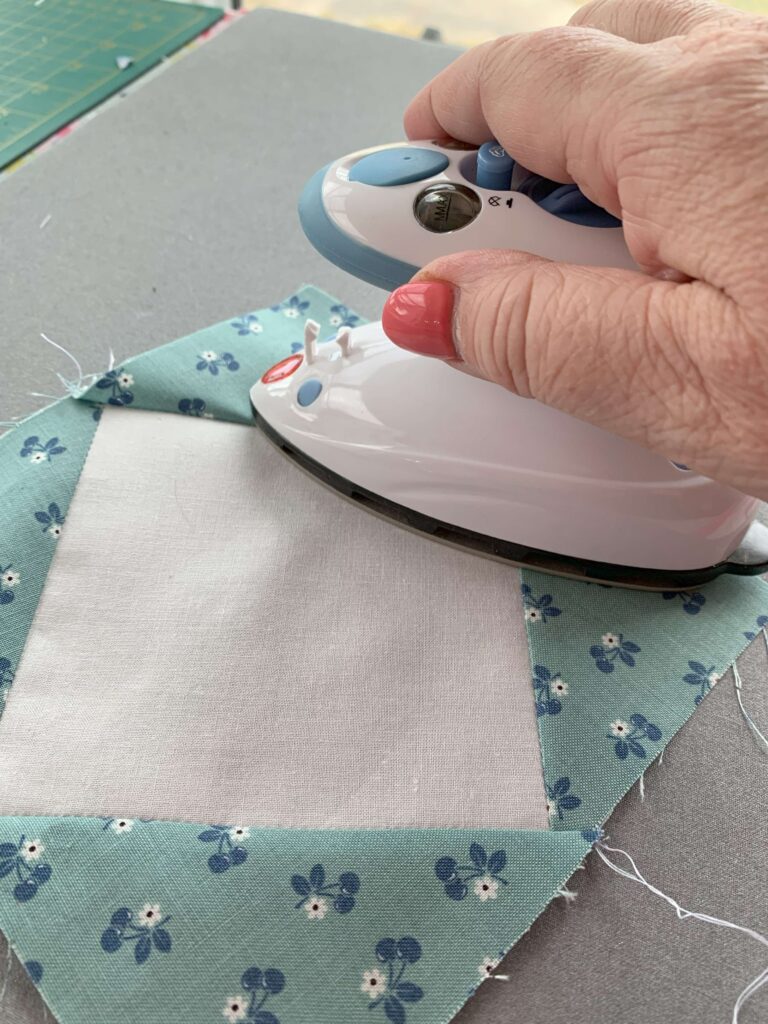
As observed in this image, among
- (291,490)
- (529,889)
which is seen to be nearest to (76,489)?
(291,490)

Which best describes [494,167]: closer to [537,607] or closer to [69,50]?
[537,607]

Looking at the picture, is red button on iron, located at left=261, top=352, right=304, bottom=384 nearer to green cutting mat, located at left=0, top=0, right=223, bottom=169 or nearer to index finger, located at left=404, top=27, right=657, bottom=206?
index finger, located at left=404, top=27, right=657, bottom=206

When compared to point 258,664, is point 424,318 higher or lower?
higher

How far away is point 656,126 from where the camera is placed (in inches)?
16.1

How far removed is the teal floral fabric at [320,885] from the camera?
461 millimetres

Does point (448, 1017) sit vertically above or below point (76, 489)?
below

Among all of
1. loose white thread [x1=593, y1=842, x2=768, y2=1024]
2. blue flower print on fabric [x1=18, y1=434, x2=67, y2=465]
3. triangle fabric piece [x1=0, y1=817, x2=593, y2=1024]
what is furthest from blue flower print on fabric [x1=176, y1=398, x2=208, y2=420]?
loose white thread [x1=593, y1=842, x2=768, y2=1024]

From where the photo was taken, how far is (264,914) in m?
0.48

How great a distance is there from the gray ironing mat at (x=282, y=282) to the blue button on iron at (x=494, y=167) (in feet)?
1.05

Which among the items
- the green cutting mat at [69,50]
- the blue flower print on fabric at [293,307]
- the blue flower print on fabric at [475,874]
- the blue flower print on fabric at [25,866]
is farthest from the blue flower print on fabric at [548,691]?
the green cutting mat at [69,50]

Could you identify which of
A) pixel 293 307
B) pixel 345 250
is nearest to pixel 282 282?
pixel 293 307

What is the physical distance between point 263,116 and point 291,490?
624mm

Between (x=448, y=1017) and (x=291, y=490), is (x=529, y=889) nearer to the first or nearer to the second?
(x=448, y=1017)

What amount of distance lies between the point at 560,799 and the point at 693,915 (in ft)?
0.32
